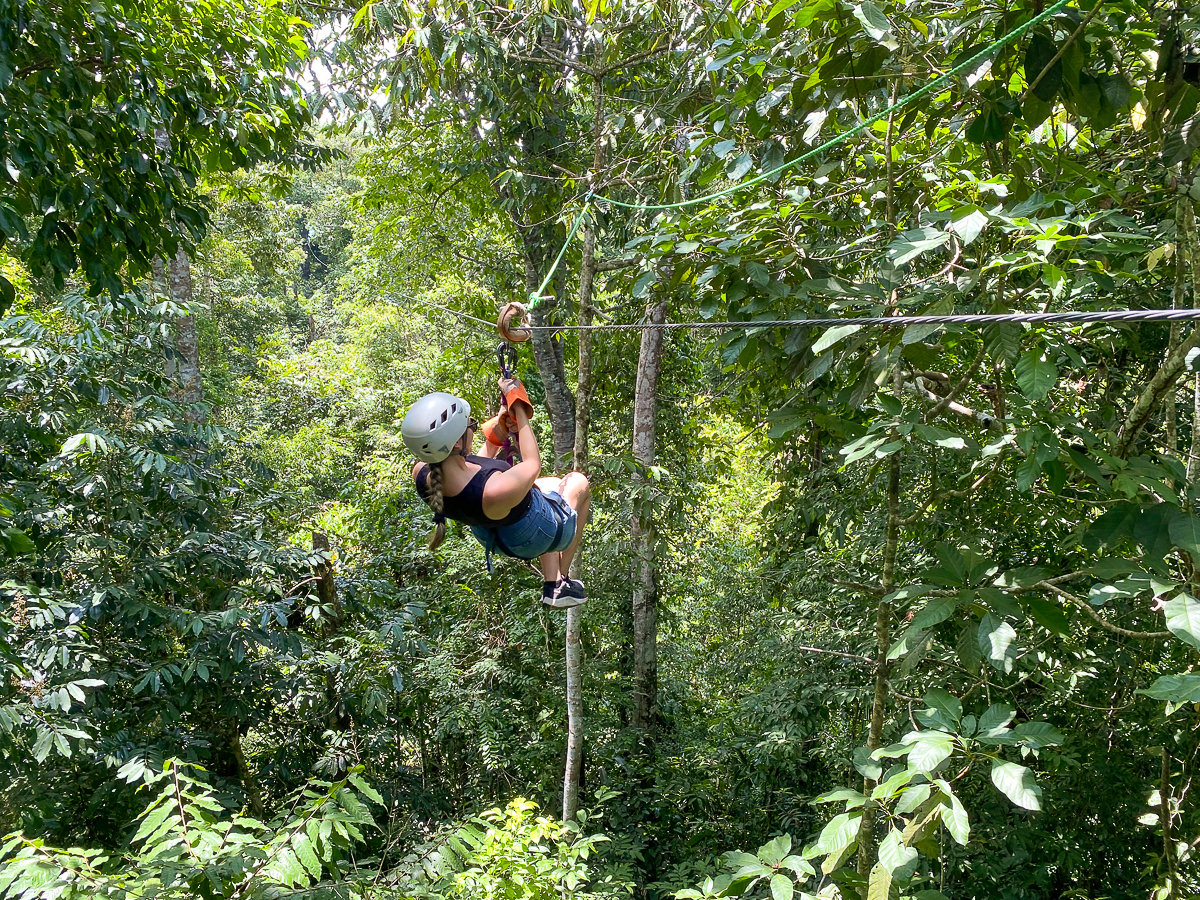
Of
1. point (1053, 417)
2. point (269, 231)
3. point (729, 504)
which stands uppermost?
point (269, 231)

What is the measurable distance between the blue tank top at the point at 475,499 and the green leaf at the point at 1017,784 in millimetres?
1512

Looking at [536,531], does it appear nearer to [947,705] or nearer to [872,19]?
[947,705]

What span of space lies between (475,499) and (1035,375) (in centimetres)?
156

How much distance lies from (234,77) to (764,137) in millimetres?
2401

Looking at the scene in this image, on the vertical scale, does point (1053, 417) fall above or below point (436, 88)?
below

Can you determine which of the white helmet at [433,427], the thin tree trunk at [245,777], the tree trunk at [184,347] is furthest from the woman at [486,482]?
the tree trunk at [184,347]

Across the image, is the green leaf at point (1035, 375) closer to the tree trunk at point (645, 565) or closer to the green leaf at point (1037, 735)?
the green leaf at point (1037, 735)

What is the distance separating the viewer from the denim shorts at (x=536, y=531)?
8.77ft

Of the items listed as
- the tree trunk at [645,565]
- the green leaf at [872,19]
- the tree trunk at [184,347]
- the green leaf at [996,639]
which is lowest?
the tree trunk at [645,565]

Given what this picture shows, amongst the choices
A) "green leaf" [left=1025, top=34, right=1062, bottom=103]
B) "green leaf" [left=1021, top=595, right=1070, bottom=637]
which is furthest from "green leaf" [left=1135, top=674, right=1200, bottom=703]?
"green leaf" [left=1025, top=34, right=1062, bottom=103]

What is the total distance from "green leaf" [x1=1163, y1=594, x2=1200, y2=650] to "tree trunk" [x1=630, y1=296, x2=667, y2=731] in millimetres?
3874

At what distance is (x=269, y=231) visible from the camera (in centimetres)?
1112

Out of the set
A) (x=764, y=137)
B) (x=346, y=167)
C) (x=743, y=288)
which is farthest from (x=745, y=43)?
(x=346, y=167)

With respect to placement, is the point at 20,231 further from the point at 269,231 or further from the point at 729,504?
the point at 269,231
